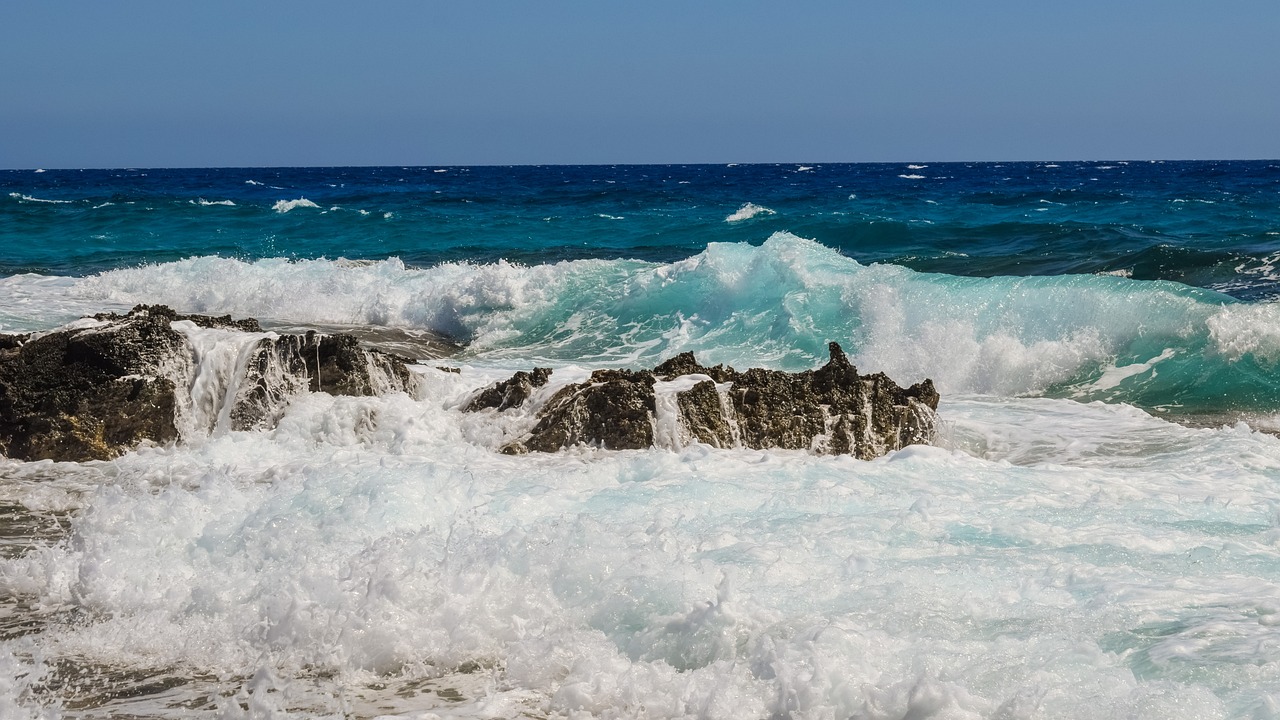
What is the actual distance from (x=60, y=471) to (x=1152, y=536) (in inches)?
226

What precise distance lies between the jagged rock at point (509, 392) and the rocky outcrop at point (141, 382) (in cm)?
69

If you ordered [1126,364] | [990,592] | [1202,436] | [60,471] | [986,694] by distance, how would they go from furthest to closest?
[1126,364], [1202,436], [60,471], [990,592], [986,694]

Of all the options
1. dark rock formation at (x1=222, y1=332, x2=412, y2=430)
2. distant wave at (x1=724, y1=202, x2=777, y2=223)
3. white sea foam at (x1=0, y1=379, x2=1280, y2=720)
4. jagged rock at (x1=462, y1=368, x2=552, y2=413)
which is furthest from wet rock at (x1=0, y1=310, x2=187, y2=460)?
distant wave at (x1=724, y1=202, x2=777, y2=223)

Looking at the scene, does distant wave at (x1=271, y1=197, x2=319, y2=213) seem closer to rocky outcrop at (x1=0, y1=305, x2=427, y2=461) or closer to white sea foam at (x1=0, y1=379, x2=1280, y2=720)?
rocky outcrop at (x1=0, y1=305, x2=427, y2=461)

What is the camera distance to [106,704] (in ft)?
12.0

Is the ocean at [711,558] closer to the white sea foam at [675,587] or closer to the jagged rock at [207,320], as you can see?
the white sea foam at [675,587]

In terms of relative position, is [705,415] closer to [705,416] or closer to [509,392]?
[705,416]

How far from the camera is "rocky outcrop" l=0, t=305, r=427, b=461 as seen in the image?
6.98 m

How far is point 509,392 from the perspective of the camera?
739cm

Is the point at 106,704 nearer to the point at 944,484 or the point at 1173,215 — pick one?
the point at 944,484

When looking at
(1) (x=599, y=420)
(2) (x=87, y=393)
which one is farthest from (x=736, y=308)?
(2) (x=87, y=393)

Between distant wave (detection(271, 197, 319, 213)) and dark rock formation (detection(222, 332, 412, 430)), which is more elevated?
distant wave (detection(271, 197, 319, 213))

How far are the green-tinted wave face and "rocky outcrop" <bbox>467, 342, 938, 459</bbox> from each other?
11.3 feet

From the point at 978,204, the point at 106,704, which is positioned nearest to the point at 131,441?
the point at 106,704
